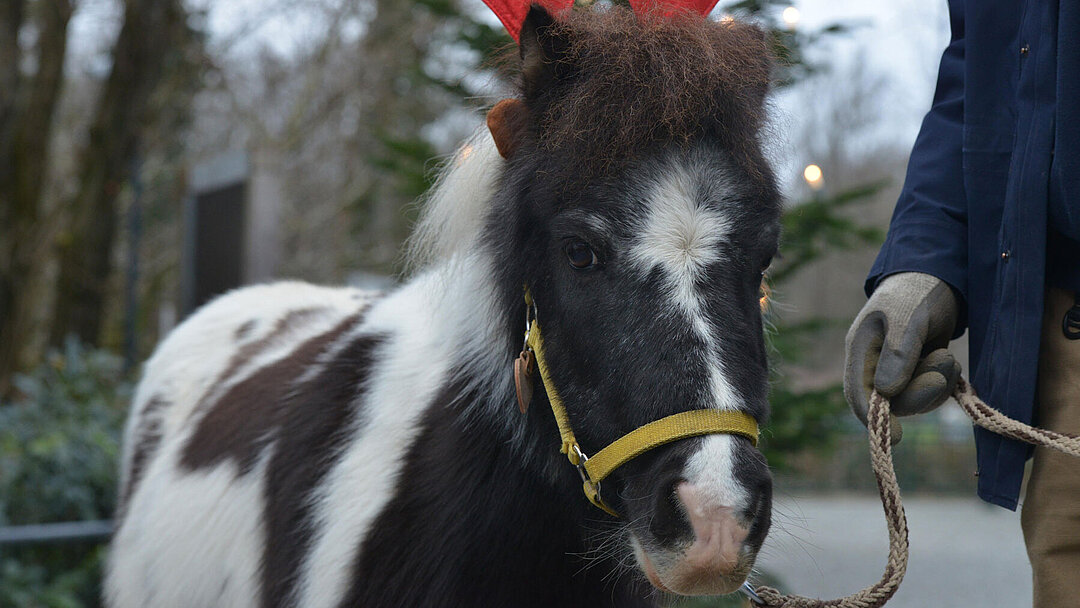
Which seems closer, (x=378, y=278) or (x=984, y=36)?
A: (x=984, y=36)

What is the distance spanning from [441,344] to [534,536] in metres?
0.60

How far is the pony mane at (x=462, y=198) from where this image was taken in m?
2.28

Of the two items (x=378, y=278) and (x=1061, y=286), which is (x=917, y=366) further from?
(x=378, y=278)

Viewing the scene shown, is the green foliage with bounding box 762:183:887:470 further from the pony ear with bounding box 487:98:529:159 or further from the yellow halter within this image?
the yellow halter

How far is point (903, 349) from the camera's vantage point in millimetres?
1765

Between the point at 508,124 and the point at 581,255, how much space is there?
443 mm

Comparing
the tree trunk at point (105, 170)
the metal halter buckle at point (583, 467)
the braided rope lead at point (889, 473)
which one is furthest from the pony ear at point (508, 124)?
the tree trunk at point (105, 170)

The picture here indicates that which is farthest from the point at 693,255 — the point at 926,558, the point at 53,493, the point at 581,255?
the point at 926,558

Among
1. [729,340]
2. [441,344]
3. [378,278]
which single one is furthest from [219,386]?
[378,278]

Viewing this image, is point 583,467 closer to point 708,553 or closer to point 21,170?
point 708,553

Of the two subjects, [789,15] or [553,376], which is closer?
[553,376]

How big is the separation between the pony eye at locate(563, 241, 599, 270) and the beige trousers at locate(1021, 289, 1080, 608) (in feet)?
2.83

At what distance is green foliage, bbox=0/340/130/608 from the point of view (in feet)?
15.8

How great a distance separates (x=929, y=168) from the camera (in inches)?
77.5
